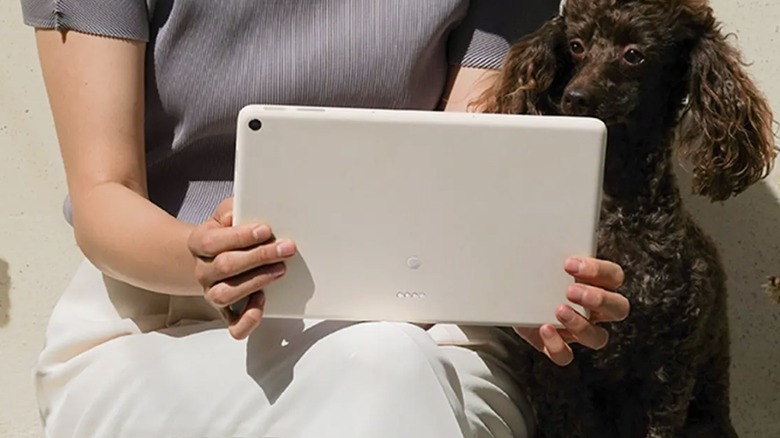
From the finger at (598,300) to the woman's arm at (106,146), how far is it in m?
0.37

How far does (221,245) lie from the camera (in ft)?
2.72

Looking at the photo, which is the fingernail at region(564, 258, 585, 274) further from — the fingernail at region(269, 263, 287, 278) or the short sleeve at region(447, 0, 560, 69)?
the short sleeve at region(447, 0, 560, 69)

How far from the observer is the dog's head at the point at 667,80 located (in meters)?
1.11

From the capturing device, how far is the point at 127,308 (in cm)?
108

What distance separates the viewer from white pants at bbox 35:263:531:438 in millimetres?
858

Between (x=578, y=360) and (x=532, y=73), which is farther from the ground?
(x=532, y=73)

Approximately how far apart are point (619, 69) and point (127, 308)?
25.0 inches

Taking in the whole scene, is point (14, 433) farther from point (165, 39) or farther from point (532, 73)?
point (532, 73)

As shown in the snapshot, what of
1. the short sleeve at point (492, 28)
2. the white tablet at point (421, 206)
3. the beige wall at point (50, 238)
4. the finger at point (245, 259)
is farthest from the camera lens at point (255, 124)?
the beige wall at point (50, 238)

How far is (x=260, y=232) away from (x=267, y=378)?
0.55 feet

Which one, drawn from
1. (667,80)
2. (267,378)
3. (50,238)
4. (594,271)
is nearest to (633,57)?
(667,80)

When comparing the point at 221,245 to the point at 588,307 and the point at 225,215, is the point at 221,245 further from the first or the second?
the point at 588,307

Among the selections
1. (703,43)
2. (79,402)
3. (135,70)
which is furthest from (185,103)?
(703,43)

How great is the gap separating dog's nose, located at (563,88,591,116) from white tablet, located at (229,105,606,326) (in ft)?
0.69
